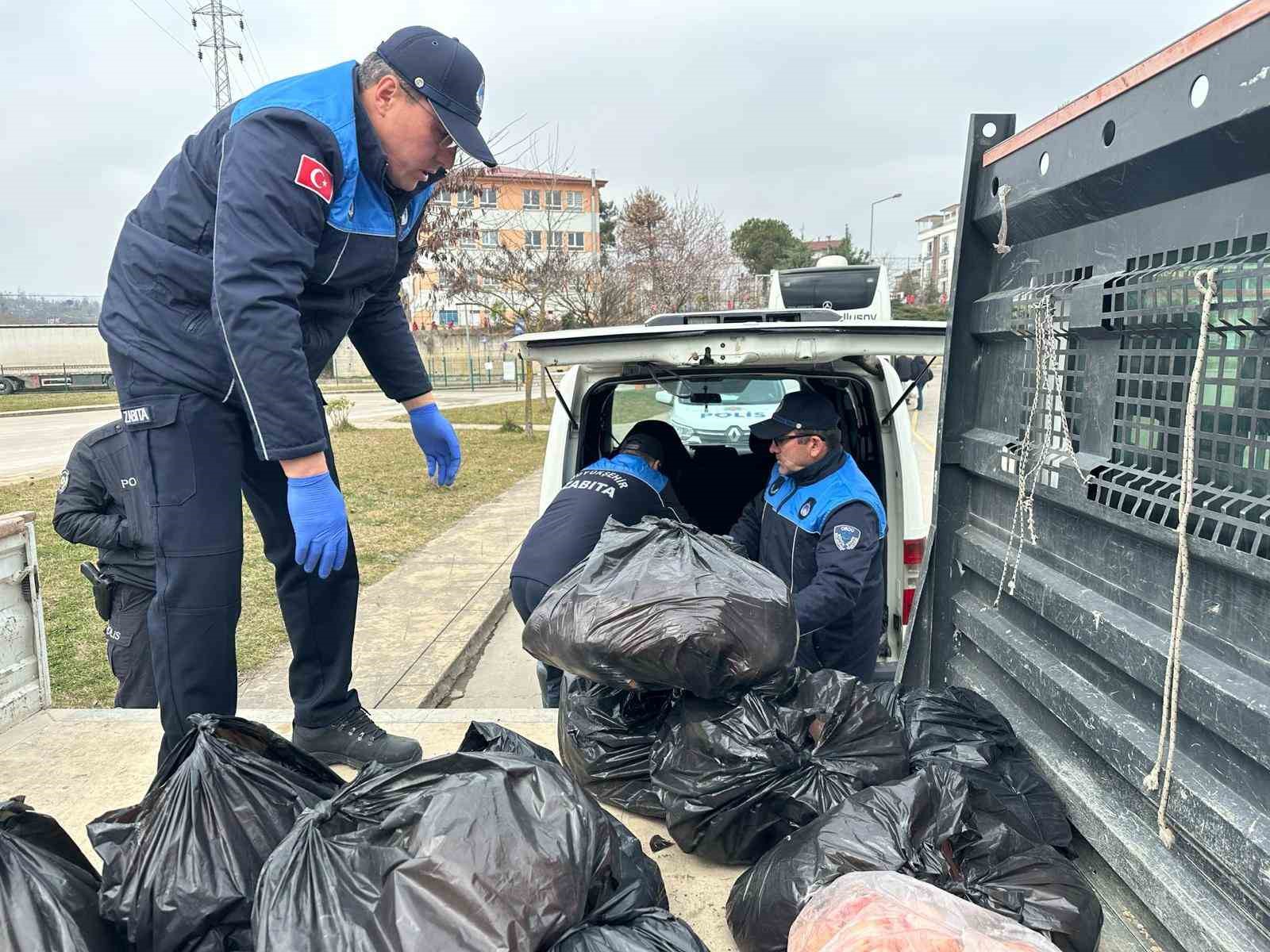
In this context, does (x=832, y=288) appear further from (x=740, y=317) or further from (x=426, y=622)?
(x=740, y=317)

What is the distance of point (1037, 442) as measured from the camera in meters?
1.90

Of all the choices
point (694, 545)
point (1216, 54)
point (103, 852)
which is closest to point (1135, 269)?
point (1216, 54)

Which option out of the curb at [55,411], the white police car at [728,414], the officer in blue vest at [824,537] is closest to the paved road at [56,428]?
the curb at [55,411]

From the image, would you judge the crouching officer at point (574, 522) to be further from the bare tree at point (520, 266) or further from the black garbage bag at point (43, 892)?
the bare tree at point (520, 266)

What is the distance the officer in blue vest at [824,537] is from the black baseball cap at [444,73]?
1624 millimetres

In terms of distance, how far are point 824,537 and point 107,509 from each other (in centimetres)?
281

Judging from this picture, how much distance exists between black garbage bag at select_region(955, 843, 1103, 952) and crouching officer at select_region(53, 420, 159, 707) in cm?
294

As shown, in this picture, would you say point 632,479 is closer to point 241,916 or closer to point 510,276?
point 241,916

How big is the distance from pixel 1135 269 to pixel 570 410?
2.46 meters

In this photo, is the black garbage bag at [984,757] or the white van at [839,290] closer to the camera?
the black garbage bag at [984,757]

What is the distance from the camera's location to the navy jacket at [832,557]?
2916 mm

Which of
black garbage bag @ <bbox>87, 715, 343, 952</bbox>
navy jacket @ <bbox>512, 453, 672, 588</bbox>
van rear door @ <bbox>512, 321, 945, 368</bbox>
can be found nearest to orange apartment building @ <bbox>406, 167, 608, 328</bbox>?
navy jacket @ <bbox>512, 453, 672, 588</bbox>

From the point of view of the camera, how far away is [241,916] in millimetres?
1514

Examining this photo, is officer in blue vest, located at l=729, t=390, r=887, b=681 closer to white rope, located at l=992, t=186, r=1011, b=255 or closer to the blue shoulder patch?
the blue shoulder patch
